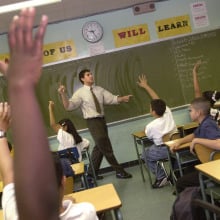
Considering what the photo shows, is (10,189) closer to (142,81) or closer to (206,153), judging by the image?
(206,153)

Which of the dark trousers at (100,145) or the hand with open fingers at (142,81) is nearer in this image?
the dark trousers at (100,145)

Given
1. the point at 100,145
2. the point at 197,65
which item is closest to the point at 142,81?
the point at 197,65

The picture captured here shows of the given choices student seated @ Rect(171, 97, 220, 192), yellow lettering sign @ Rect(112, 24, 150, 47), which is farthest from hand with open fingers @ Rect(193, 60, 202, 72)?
student seated @ Rect(171, 97, 220, 192)

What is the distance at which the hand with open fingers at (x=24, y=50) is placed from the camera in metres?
0.48

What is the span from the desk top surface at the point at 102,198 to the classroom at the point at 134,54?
3.34 metres

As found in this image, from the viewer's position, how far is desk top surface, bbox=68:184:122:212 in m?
2.09

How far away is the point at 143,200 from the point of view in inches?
165

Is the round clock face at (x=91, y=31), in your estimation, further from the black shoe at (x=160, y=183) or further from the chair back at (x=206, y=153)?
the chair back at (x=206, y=153)

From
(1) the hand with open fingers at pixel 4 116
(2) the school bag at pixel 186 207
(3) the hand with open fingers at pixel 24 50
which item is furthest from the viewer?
(2) the school bag at pixel 186 207

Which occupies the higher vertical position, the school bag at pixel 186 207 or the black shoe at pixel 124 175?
the school bag at pixel 186 207

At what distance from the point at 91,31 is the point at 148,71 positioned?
1148 millimetres

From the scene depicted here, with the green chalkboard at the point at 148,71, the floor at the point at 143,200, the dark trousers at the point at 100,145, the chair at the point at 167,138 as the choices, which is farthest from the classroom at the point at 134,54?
the chair at the point at 167,138

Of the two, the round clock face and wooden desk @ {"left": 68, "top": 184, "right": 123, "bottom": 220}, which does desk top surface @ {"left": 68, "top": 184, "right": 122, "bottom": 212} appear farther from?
the round clock face

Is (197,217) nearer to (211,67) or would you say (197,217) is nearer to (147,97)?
(147,97)
